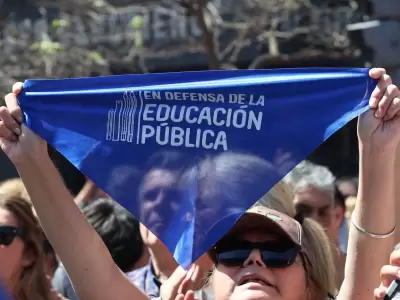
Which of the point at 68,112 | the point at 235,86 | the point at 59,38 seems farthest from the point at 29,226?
the point at 59,38

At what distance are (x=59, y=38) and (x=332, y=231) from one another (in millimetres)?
8188

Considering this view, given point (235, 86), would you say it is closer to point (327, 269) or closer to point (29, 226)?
point (327, 269)

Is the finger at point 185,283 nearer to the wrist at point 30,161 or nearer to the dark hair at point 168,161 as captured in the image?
the dark hair at point 168,161

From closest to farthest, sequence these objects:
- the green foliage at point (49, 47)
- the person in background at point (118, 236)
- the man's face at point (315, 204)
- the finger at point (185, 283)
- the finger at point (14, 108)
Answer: the finger at point (14, 108)
the finger at point (185, 283)
the person in background at point (118, 236)
the man's face at point (315, 204)
the green foliage at point (49, 47)

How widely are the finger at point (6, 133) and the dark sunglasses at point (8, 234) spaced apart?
896 millimetres

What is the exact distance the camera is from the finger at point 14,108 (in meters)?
3.02

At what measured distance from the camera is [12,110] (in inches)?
119

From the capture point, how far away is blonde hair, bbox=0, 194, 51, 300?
3.81 metres

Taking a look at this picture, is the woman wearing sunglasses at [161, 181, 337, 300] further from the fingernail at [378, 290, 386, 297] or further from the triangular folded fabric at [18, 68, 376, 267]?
the fingernail at [378, 290, 386, 297]

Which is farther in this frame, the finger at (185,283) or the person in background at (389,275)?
the finger at (185,283)

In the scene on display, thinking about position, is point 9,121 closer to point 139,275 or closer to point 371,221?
point 371,221

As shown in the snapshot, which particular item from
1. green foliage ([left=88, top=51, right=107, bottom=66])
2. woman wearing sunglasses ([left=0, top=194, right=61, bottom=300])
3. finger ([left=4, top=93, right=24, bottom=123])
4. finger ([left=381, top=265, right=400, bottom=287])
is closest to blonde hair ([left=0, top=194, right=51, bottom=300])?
woman wearing sunglasses ([left=0, top=194, right=61, bottom=300])

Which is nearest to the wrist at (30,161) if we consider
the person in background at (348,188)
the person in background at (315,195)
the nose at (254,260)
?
the nose at (254,260)

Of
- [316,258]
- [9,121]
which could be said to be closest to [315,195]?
[316,258]
